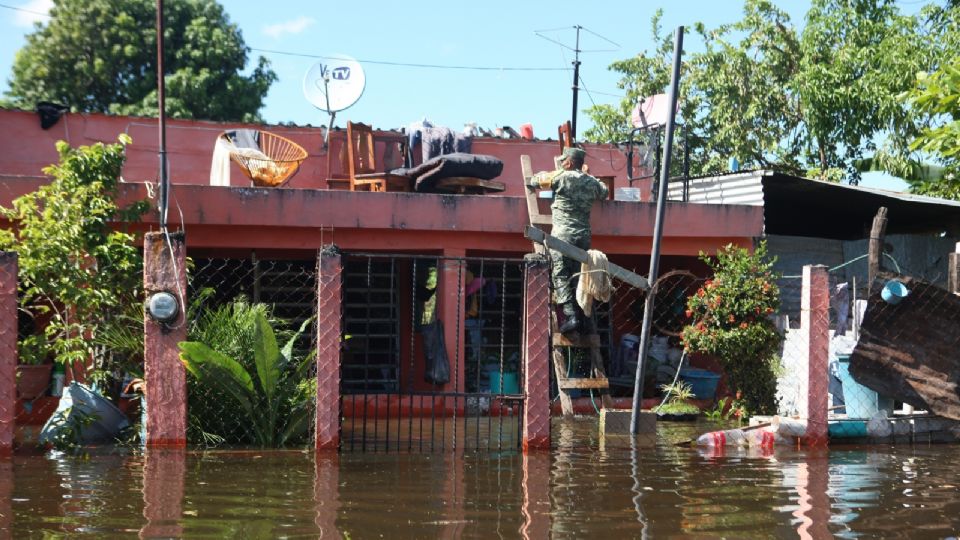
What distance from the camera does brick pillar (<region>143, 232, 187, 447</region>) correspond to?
28.8ft

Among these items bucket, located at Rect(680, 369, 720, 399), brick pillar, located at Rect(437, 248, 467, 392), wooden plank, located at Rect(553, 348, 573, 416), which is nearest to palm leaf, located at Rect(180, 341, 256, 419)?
wooden plank, located at Rect(553, 348, 573, 416)

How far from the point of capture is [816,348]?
32.4ft

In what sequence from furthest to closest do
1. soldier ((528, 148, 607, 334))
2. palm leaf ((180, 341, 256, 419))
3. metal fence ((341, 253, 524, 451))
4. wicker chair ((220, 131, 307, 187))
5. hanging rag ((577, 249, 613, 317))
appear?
wicker chair ((220, 131, 307, 187))
metal fence ((341, 253, 524, 451))
soldier ((528, 148, 607, 334))
hanging rag ((577, 249, 613, 317))
palm leaf ((180, 341, 256, 419))

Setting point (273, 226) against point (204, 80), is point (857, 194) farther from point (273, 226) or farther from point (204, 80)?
point (204, 80)

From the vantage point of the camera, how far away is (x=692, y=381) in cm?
1330

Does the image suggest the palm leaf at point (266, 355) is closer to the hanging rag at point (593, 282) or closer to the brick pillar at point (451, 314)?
the hanging rag at point (593, 282)

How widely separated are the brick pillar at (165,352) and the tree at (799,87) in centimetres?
1241

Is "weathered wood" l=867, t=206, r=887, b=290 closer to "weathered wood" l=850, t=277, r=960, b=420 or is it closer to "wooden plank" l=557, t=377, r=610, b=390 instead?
"weathered wood" l=850, t=277, r=960, b=420

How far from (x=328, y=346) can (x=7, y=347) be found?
2492mm

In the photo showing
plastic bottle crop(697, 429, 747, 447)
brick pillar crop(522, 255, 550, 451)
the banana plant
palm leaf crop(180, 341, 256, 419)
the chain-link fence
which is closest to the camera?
palm leaf crop(180, 341, 256, 419)

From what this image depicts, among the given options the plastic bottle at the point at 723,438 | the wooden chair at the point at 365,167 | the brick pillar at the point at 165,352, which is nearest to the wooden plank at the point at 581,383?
the plastic bottle at the point at 723,438

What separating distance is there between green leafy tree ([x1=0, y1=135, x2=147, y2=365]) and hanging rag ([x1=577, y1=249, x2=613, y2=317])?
441 centimetres

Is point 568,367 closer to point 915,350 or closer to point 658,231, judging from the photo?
point 658,231

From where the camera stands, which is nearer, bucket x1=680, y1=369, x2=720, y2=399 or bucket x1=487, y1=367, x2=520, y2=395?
bucket x1=680, y1=369, x2=720, y2=399
